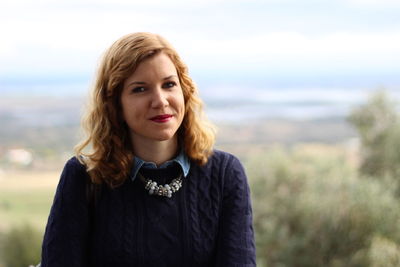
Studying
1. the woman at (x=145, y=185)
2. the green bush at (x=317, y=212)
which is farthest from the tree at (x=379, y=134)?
the woman at (x=145, y=185)

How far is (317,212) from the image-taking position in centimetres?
648

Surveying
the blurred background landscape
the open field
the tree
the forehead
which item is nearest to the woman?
the forehead

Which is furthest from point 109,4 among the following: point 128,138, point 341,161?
point 128,138

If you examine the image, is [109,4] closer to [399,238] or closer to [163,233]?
[399,238]

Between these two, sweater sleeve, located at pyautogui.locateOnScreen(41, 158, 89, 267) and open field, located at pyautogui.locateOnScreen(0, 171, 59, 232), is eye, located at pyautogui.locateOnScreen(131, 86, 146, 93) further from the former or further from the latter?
open field, located at pyautogui.locateOnScreen(0, 171, 59, 232)

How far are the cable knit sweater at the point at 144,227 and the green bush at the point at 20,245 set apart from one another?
6237 millimetres

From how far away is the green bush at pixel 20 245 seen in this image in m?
7.64

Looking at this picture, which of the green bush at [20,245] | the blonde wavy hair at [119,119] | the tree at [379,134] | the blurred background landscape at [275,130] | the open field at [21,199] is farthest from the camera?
Result: the green bush at [20,245]

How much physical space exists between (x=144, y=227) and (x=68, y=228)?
0.71 ft

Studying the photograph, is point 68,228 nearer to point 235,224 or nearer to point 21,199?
point 235,224

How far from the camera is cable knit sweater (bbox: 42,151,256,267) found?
5.33 feet

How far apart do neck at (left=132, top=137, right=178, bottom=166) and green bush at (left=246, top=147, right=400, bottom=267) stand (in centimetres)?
422

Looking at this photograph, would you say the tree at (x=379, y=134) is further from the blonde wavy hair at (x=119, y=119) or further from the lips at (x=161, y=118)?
the lips at (x=161, y=118)

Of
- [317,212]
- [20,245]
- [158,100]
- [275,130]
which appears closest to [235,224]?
[158,100]
